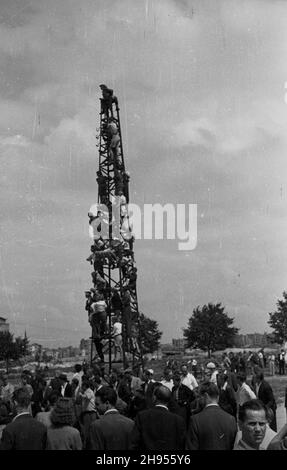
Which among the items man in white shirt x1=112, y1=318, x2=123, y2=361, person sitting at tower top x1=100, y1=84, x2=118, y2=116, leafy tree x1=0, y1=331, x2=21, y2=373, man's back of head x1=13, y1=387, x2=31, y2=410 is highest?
person sitting at tower top x1=100, y1=84, x2=118, y2=116

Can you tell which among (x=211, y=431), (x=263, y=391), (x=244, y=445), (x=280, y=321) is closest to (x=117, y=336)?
(x=263, y=391)

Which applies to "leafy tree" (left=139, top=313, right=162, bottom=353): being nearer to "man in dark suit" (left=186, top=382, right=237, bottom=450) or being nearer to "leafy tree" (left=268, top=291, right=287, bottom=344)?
"leafy tree" (left=268, top=291, right=287, bottom=344)

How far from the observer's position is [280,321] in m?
51.7

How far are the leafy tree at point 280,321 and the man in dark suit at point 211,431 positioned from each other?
46.9 m

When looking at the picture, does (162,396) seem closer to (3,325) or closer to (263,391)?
(263,391)

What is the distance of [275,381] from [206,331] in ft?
115

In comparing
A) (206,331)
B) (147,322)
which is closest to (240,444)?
(206,331)

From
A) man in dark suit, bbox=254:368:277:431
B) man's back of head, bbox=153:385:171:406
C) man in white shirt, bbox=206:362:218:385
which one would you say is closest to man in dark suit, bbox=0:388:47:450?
man's back of head, bbox=153:385:171:406

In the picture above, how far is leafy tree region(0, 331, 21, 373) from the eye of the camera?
69812 millimetres

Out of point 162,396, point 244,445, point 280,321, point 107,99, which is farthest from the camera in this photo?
point 280,321

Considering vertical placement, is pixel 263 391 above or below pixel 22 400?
below

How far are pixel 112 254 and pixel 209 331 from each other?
43.4 metres

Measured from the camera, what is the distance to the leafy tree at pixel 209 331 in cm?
6081

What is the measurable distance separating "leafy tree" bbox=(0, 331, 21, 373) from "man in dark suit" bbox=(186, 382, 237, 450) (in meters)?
66.6
